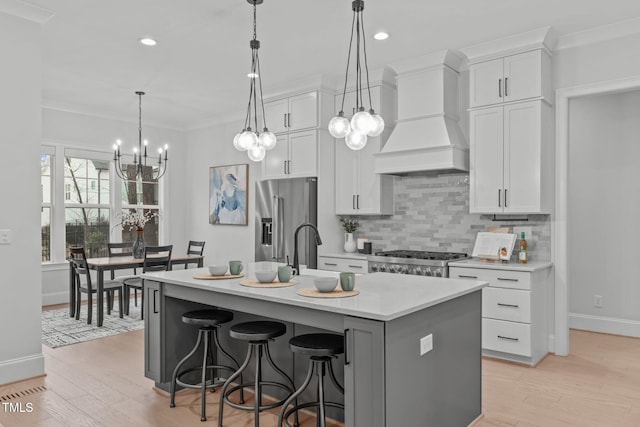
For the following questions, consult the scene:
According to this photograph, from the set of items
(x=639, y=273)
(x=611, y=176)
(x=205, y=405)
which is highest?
(x=611, y=176)

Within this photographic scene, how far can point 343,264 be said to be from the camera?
5.11 m

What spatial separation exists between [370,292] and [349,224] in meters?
3.05

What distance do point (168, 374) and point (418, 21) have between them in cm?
340

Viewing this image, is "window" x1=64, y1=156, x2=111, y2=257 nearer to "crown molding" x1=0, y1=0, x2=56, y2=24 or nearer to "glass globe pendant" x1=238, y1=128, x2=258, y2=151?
"crown molding" x1=0, y1=0, x2=56, y2=24

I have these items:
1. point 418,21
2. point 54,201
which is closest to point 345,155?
point 418,21

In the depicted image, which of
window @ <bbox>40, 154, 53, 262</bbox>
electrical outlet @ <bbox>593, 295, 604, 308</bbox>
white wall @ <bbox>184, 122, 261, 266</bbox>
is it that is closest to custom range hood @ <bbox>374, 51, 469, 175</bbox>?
→ electrical outlet @ <bbox>593, 295, 604, 308</bbox>

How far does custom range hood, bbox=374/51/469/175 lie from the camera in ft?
14.8

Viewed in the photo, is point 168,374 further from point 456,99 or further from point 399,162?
point 456,99

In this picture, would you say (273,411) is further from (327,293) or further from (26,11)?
(26,11)

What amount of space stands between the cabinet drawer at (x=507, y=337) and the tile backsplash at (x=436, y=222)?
0.76 metres

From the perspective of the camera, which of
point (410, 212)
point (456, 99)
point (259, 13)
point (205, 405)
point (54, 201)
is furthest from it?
point (54, 201)

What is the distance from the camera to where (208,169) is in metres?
7.72

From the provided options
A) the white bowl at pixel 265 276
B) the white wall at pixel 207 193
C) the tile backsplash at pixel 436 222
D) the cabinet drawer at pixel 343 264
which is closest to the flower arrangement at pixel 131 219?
the white wall at pixel 207 193

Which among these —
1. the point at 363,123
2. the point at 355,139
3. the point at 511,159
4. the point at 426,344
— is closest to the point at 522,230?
the point at 511,159
